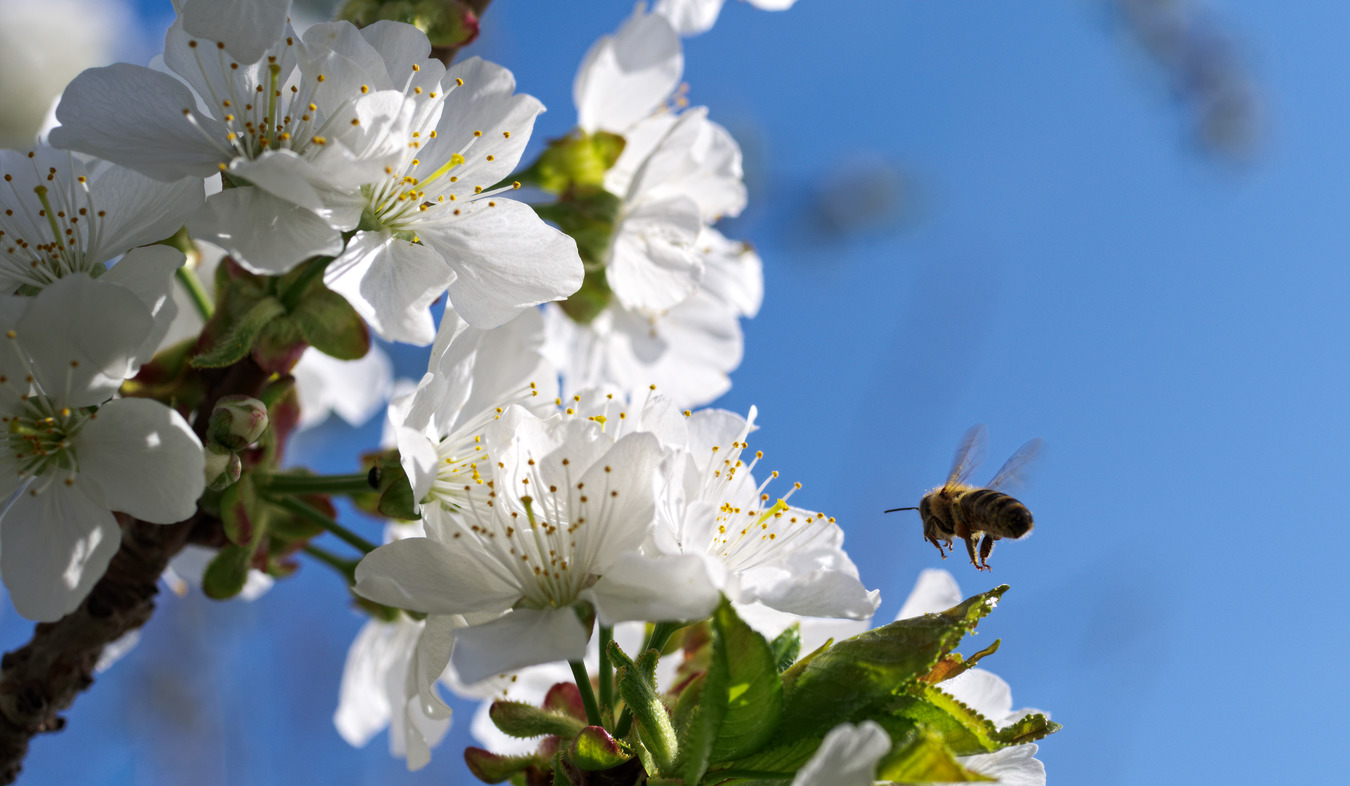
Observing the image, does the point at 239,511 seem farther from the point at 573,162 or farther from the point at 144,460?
the point at 573,162

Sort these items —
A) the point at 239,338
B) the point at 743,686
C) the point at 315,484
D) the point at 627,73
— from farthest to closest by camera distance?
the point at 627,73, the point at 315,484, the point at 239,338, the point at 743,686

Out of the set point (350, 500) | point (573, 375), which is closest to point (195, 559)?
point (350, 500)

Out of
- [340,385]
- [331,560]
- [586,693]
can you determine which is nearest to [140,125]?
[331,560]

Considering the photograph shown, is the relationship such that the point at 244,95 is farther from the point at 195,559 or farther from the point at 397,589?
the point at 195,559

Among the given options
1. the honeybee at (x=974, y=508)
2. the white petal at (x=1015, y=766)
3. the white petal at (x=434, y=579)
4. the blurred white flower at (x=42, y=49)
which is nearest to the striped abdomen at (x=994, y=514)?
the honeybee at (x=974, y=508)

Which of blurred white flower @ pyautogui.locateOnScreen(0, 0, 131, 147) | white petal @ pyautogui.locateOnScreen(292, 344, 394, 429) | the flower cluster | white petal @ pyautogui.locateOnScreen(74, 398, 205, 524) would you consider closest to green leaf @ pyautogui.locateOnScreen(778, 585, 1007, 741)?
the flower cluster
